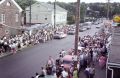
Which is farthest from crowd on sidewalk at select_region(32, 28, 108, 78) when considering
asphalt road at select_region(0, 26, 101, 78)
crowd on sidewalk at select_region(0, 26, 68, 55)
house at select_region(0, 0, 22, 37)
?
house at select_region(0, 0, 22, 37)

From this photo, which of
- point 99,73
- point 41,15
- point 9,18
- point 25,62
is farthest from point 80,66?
point 41,15

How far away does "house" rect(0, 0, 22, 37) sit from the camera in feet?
145

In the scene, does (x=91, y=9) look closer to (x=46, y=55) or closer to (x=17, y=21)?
(x=17, y=21)

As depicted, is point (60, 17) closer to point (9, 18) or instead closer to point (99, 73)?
point (9, 18)

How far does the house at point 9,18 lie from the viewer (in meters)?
44.1

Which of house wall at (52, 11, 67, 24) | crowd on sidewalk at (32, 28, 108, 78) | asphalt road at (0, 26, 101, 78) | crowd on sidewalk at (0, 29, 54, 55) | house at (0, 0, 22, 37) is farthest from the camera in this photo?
house wall at (52, 11, 67, 24)

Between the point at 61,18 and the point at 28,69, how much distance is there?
56944 millimetres

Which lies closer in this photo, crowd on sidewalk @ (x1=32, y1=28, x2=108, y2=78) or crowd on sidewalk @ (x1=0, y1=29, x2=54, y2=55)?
crowd on sidewalk @ (x1=32, y1=28, x2=108, y2=78)

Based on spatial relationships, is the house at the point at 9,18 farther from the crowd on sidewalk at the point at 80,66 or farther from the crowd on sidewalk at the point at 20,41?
the crowd on sidewalk at the point at 80,66

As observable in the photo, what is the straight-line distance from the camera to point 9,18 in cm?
4638

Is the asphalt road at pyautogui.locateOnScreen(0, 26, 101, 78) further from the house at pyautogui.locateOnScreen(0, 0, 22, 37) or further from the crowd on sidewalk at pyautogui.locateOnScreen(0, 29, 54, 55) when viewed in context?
the house at pyautogui.locateOnScreen(0, 0, 22, 37)

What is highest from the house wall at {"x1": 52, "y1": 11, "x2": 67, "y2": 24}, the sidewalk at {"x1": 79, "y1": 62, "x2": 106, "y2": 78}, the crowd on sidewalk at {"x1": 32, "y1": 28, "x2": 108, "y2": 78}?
the house wall at {"x1": 52, "y1": 11, "x2": 67, "y2": 24}

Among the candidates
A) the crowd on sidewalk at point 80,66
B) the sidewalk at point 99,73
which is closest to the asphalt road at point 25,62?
the crowd on sidewalk at point 80,66

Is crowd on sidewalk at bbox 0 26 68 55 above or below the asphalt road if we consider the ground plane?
above
